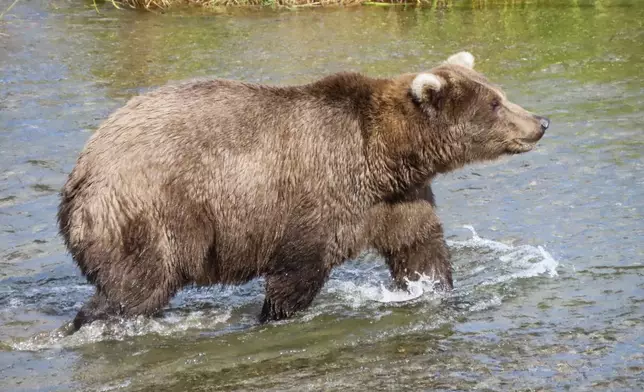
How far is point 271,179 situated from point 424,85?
1.22 meters

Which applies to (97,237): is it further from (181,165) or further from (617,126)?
(617,126)

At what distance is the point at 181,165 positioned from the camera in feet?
23.1

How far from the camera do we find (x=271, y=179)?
7246mm

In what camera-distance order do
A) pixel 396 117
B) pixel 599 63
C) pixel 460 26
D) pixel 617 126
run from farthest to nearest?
1. pixel 460 26
2. pixel 599 63
3. pixel 617 126
4. pixel 396 117

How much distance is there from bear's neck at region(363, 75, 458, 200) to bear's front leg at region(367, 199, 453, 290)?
14 centimetres

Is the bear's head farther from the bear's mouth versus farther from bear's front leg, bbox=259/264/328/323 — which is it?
bear's front leg, bbox=259/264/328/323

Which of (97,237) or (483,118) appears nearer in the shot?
(97,237)

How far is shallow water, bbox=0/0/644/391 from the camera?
6.52 m

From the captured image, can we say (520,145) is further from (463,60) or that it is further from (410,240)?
(410,240)

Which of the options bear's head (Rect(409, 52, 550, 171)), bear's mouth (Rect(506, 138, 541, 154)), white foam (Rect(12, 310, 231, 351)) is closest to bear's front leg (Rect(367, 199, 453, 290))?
bear's head (Rect(409, 52, 550, 171))

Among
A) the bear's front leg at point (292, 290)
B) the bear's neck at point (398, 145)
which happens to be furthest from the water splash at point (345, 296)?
the bear's neck at point (398, 145)

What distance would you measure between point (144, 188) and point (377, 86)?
5.98 feet

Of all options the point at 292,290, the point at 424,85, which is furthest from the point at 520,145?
the point at 292,290

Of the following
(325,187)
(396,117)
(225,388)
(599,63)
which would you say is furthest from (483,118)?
(599,63)
